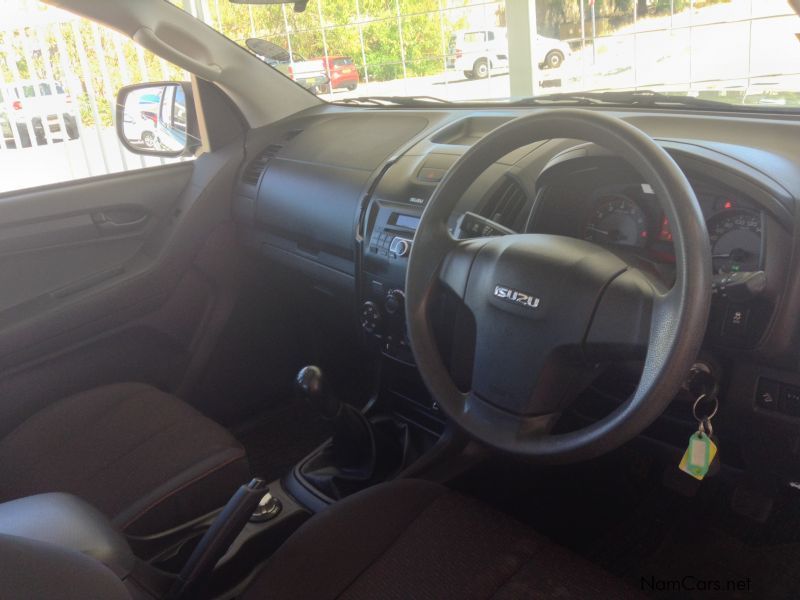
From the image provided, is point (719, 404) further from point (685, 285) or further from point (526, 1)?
point (526, 1)

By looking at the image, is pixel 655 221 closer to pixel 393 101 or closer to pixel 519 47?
pixel 393 101

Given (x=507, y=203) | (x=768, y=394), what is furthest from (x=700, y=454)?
(x=507, y=203)

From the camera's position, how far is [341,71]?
3496 millimetres

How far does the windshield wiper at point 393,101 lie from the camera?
234 centimetres

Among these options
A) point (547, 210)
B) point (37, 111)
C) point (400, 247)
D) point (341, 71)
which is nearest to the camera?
point (547, 210)

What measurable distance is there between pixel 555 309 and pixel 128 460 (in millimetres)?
1061

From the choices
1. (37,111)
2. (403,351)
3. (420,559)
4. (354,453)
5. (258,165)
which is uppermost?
(37,111)

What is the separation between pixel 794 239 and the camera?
115 centimetres

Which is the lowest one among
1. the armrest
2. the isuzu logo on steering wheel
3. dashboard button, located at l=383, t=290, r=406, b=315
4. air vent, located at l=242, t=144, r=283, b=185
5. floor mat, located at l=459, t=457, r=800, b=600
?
floor mat, located at l=459, t=457, r=800, b=600

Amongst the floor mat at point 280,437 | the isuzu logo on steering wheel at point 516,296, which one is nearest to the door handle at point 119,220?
the floor mat at point 280,437

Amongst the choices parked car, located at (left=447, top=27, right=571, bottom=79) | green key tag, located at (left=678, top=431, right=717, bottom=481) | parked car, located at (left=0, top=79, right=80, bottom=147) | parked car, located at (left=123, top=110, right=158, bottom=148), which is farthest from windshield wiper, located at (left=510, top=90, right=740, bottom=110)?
parked car, located at (left=0, top=79, right=80, bottom=147)

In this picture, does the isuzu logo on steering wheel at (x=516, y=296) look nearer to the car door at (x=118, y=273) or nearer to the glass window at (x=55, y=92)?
the car door at (x=118, y=273)

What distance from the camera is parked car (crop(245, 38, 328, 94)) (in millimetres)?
2502

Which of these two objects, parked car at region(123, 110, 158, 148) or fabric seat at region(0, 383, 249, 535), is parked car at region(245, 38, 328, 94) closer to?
parked car at region(123, 110, 158, 148)
